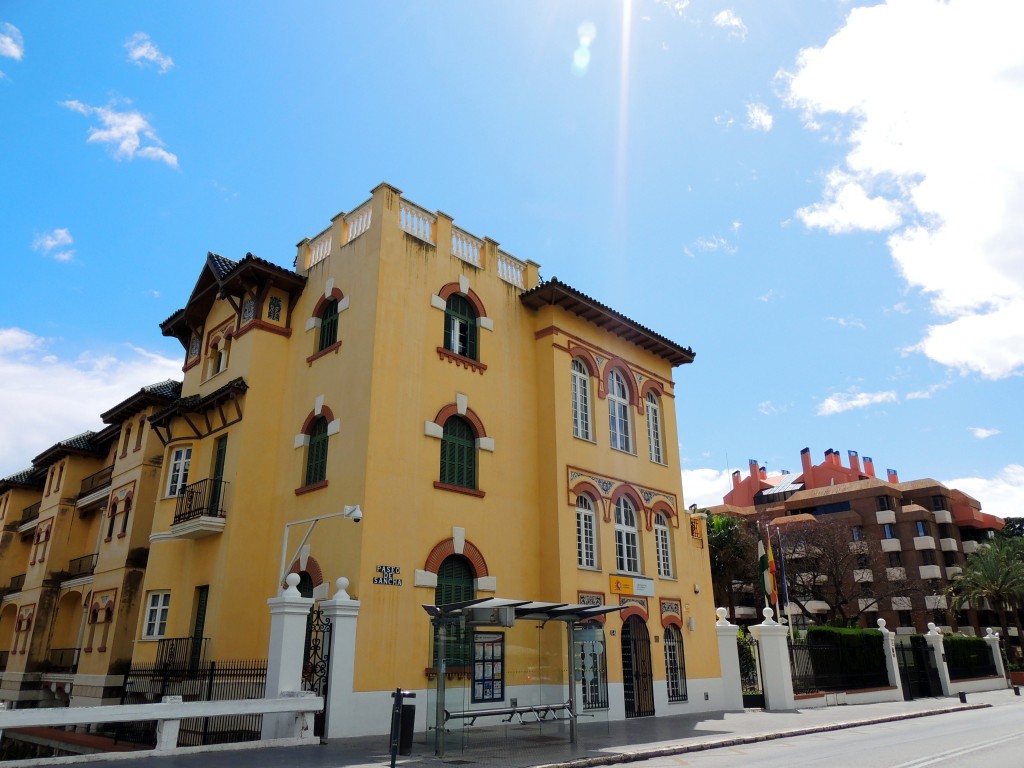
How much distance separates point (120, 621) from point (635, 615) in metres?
17.1

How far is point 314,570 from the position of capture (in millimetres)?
Answer: 17984

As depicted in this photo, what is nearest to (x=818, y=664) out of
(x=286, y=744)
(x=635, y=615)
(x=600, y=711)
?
(x=635, y=615)

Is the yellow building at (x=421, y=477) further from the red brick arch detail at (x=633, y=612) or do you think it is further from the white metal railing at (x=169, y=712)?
the white metal railing at (x=169, y=712)

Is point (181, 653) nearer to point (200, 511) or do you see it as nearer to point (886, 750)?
point (200, 511)

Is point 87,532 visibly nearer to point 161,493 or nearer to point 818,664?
point 161,493

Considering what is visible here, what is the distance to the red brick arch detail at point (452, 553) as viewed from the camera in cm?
1814

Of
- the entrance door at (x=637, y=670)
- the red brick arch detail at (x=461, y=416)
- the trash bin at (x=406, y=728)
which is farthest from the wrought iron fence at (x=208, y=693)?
the entrance door at (x=637, y=670)

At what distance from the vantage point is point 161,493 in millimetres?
23219

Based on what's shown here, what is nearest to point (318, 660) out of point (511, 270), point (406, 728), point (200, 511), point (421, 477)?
point (406, 728)

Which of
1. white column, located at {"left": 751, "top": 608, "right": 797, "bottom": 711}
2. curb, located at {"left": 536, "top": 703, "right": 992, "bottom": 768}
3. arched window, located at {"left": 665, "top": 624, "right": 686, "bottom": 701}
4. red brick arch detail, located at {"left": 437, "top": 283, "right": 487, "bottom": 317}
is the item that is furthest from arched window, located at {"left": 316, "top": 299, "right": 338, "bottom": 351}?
white column, located at {"left": 751, "top": 608, "right": 797, "bottom": 711}

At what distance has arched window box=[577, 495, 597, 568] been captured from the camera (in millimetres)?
21906

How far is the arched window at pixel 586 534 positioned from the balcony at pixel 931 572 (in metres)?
53.1

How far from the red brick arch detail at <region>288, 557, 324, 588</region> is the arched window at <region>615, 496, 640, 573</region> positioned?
9376mm

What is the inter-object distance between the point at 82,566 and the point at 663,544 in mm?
24060
